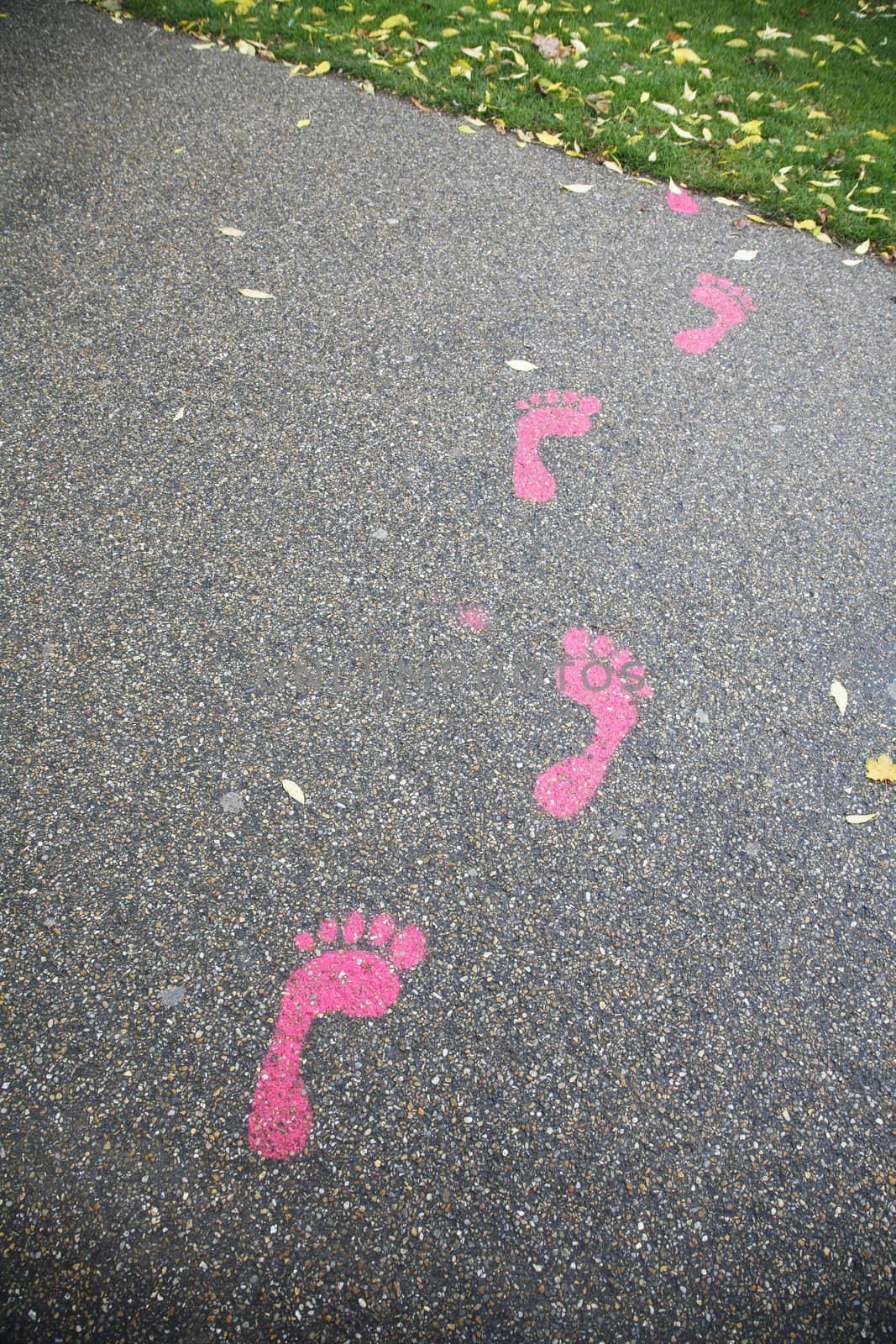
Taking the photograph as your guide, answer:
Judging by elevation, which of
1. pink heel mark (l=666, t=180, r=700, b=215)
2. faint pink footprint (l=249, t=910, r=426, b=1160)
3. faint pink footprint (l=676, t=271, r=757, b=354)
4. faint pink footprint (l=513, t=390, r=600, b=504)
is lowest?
faint pink footprint (l=249, t=910, r=426, b=1160)

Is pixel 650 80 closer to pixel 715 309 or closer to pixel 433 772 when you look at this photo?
pixel 715 309

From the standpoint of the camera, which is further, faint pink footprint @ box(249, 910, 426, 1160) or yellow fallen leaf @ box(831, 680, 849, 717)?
yellow fallen leaf @ box(831, 680, 849, 717)

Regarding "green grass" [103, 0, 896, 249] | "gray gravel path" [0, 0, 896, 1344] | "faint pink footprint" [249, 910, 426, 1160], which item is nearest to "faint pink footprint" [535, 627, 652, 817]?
"gray gravel path" [0, 0, 896, 1344]

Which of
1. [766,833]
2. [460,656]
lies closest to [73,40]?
[460,656]

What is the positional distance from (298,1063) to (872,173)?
15.3 feet

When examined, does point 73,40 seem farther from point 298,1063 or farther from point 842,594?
point 298,1063

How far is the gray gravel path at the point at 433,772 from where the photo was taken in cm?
158

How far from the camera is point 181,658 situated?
2.28 metres

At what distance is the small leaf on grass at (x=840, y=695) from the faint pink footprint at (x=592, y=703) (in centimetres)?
54

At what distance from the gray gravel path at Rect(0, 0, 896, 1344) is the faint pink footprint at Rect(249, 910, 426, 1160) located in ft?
0.10

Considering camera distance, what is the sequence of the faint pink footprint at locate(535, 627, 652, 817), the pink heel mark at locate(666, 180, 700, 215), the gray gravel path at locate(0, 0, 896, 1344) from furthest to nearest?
the pink heel mark at locate(666, 180, 700, 215) → the faint pink footprint at locate(535, 627, 652, 817) → the gray gravel path at locate(0, 0, 896, 1344)

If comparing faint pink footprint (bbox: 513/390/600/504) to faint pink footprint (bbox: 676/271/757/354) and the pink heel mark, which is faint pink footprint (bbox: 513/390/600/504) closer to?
faint pink footprint (bbox: 676/271/757/354)

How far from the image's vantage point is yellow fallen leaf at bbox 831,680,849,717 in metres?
2.35

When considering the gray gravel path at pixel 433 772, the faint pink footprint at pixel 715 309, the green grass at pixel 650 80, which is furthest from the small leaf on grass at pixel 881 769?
the green grass at pixel 650 80
